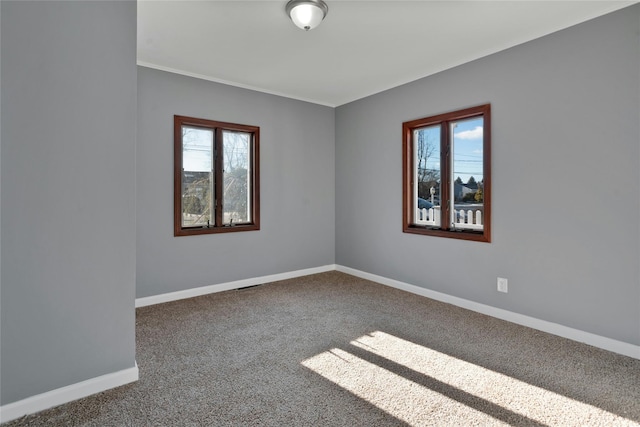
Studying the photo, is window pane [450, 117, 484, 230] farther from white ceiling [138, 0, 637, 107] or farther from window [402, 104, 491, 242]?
white ceiling [138, 0, 637, 107]

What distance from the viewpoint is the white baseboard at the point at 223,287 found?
12.2ft

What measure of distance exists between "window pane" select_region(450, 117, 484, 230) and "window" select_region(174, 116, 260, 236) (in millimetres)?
2457

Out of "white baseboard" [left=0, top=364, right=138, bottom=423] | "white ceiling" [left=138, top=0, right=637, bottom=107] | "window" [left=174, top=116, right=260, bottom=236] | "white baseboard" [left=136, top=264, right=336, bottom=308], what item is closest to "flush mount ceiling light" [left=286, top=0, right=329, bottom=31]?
"white ceiling" [left=138, top=0, right=637, bottom=107]

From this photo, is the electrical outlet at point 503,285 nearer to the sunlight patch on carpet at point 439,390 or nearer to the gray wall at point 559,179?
the gray wall at point 559,179

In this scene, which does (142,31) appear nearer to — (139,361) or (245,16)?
(245,16)

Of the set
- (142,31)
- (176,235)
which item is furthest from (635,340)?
(142,31)

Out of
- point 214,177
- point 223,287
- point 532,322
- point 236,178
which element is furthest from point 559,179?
point 223,287

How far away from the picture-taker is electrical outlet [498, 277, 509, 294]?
3264 mm

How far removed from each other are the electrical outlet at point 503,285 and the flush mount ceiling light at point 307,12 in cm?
286

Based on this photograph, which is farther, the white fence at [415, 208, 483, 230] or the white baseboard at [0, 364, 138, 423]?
the white fence at [415, 208, 483, 230]

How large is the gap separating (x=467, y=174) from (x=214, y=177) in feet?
9.70

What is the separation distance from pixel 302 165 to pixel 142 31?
255cm

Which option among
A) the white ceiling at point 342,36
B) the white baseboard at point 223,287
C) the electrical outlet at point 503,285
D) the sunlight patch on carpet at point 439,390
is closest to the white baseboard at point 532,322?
the electrical outlet at point 503,285

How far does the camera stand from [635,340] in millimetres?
2516
